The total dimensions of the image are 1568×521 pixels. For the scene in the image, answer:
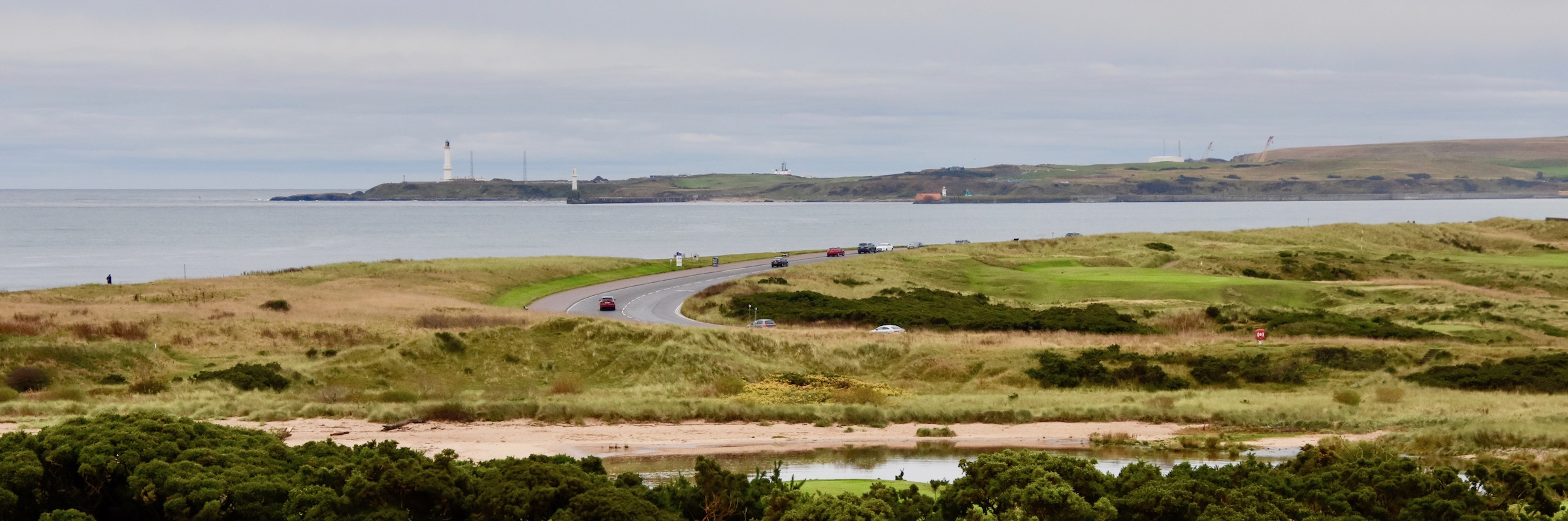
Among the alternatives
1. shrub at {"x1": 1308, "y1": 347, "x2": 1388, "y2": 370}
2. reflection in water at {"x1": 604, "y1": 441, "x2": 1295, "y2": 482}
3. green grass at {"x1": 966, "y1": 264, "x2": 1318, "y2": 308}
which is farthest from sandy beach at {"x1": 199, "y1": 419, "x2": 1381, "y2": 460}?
green grass at {"x1": 966, "y1": 264, "x2": 1318, "y2": 308}

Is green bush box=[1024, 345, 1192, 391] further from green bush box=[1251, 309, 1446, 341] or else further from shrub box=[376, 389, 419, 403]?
shrub box=[376, 389, 419, 403]

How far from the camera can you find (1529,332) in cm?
4822

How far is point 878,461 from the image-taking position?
25.2 metres

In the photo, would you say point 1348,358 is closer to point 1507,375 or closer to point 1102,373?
point 1507,375

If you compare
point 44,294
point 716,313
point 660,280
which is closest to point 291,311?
point 44,294

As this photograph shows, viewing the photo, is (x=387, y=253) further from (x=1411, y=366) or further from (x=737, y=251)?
(x=1411, y=366)

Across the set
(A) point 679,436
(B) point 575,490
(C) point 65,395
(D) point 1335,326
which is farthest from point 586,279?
(B) point 575,490

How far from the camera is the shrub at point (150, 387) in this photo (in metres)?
33.7

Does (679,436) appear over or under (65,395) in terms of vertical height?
under

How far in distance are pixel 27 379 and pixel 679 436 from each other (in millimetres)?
18101

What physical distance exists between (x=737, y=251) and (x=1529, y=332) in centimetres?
10030

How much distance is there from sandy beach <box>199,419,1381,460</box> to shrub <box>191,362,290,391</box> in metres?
6.09

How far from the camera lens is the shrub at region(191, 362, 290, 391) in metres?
34.4

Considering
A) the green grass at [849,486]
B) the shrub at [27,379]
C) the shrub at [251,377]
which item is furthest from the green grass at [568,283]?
the green grass at [849,486]
